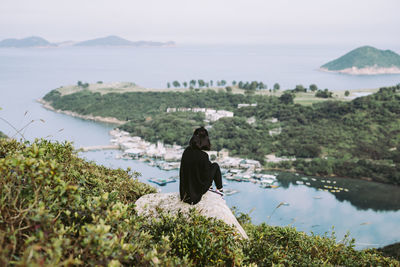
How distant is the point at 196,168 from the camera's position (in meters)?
3.06

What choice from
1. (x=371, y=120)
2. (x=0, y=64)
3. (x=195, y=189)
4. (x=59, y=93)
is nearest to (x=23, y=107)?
(x=59, y=93)

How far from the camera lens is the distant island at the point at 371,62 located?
9825 centimetres

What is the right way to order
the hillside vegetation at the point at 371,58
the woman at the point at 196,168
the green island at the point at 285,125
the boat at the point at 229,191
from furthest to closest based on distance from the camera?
the hillside vegetation at the point at 371,58 → the green island at the point at 285,125 → the boat at the point at 229,191 → the woman at the point at 196,168

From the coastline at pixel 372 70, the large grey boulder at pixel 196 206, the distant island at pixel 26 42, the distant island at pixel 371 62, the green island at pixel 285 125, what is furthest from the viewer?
the distant island at pixel 26 42

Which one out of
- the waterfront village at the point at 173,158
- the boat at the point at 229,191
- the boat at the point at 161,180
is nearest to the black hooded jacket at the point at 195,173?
the boat at the point at 229,191

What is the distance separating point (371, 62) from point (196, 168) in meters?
111

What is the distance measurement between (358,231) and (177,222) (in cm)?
2355

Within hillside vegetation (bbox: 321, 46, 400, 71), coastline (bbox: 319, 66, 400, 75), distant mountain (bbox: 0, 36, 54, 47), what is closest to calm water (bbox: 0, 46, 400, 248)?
coastline (bbox: 319, 66, 400, 75)

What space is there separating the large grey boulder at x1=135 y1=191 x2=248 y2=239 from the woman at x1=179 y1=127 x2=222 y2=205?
75 millimetres

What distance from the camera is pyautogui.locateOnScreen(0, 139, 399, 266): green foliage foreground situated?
1338mm

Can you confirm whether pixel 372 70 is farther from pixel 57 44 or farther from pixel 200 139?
pixel 57 44

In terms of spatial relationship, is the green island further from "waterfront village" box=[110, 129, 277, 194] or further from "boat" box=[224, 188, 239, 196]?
"boat" box=[224, 188, 239, 196]

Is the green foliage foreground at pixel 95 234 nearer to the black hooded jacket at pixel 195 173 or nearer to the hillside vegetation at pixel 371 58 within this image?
the black hooded jacket at pixel 195 173

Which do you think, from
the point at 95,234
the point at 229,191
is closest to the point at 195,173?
the point at 95,234
